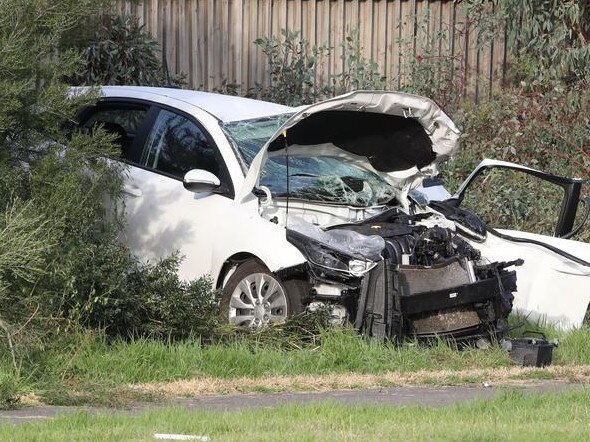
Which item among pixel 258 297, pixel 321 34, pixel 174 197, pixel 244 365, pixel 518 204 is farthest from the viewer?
pixel 321 34

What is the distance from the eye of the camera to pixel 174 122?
37.9ft

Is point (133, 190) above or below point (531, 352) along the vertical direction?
above

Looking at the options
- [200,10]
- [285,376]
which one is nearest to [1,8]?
[285,376]

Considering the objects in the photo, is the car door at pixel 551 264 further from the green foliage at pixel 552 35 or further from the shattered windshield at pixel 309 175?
the green foliage at pixel 552 35

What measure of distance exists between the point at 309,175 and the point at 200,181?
44.8 inches

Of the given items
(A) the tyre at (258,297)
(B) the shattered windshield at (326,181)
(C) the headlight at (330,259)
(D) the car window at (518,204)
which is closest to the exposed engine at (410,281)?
(C) the headlight at (330,259)

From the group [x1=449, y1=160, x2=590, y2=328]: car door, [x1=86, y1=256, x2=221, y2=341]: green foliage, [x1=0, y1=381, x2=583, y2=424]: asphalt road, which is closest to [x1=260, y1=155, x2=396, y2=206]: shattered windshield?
[x1=449, y1=160, x2=590, y2=328]: car door

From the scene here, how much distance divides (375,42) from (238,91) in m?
1.92

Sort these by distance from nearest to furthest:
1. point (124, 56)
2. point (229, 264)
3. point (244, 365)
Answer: point (244, 365)
point (229, 264)
point (124, 56)

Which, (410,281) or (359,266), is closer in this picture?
(359,266)

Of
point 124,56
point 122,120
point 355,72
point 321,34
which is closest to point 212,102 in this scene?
point 122,120

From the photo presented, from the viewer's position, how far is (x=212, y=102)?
11750 millimetres

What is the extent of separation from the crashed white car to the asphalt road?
929 millimetres

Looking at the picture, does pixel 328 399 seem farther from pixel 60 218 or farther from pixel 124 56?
pixel 124 56
